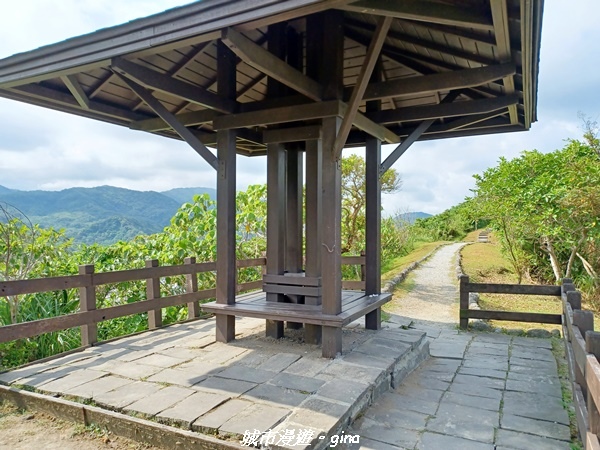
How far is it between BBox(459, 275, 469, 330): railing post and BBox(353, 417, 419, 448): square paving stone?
3.24m

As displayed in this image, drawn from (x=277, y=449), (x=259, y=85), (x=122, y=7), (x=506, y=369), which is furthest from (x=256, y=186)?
(x=277, y=449)

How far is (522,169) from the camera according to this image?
336 inches

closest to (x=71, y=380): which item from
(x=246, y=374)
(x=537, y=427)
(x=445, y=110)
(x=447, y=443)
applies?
(x=246, y=374)

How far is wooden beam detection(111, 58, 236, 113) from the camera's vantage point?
3.08 metres

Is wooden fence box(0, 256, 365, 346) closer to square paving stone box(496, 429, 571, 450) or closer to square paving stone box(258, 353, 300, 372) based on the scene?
square paving stone box(258, 353, 300, 372)

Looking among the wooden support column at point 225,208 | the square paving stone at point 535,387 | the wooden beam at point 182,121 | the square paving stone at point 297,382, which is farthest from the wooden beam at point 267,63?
the square paving stone at point 535,387

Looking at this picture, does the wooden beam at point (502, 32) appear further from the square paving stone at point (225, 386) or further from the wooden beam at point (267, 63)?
the square paving stone at point (225, 386)

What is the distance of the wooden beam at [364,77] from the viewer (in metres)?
2.70

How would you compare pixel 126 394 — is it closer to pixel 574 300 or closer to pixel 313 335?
pixel 313 335

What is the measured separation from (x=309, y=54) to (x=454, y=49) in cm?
135

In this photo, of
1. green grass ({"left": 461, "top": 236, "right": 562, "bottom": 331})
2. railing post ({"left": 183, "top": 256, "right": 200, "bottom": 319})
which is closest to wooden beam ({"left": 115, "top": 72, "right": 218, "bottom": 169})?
railing post ({"left": 183, "top": 256, "right": 200, "bottom": 319})

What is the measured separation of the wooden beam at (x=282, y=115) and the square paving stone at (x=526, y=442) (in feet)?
8.83

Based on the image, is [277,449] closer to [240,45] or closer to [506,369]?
[240,45]

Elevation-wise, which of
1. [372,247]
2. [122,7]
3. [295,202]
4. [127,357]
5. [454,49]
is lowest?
[127,357]
